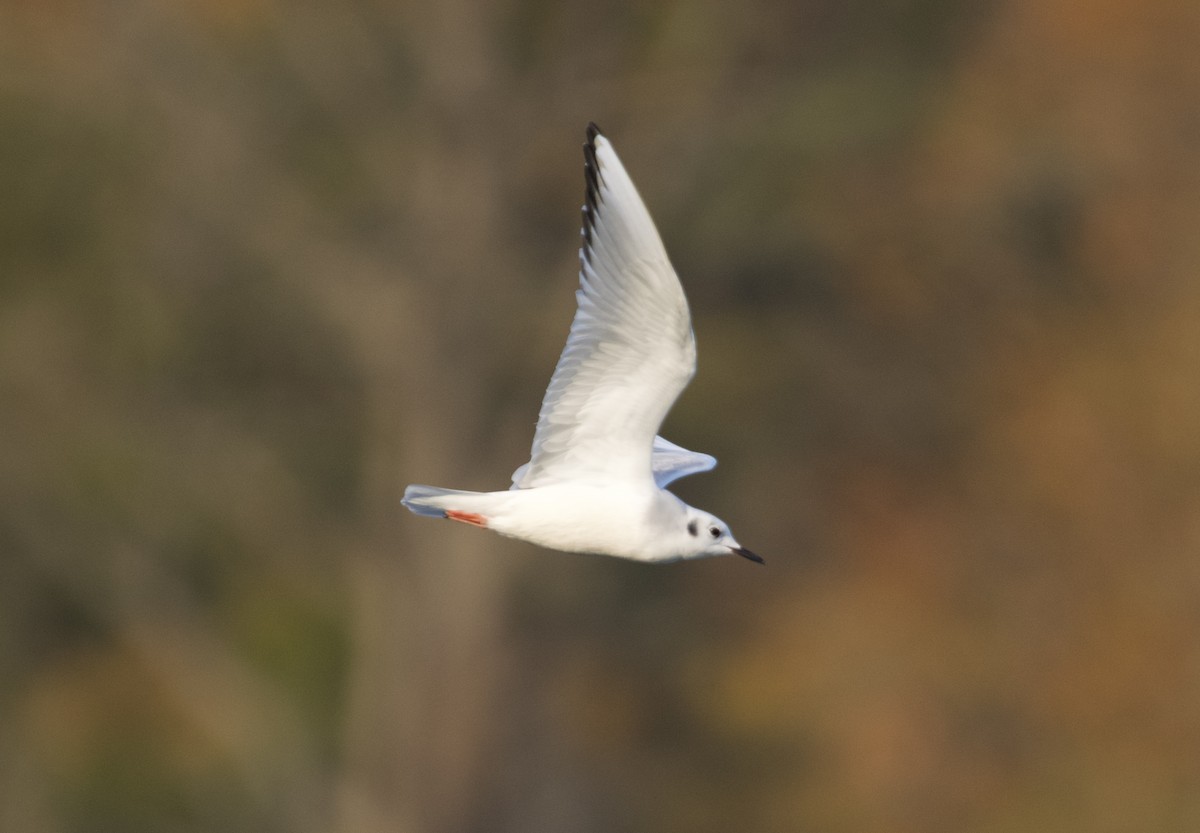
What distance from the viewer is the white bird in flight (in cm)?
556

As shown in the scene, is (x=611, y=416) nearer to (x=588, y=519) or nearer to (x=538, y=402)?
(x=588, y=519)

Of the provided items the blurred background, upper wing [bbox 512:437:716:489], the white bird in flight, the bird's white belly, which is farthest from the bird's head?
the blurred background

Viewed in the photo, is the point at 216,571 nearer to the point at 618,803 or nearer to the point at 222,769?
the point at 222,769

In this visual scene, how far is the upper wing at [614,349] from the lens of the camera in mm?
5516

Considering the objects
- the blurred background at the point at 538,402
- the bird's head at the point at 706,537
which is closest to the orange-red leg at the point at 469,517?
the bird's head at the point at 706,537

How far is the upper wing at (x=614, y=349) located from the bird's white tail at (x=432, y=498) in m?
0.19

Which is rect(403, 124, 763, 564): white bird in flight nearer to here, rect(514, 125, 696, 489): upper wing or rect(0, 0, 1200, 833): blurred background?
rect(514, 125, 696, 489): upper wing

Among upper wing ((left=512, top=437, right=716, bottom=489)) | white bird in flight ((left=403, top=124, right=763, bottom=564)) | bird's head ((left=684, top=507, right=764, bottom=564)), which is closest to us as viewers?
white bird in flight ((left=403, top=124, right=763, bottom=564))

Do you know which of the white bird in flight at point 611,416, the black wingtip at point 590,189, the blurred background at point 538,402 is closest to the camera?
the black wingtip at point 590,189

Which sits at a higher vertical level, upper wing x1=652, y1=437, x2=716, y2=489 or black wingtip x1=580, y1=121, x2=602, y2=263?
black wingtip x1=580, y1=121, x2=602, y2=263

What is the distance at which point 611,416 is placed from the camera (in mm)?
5816

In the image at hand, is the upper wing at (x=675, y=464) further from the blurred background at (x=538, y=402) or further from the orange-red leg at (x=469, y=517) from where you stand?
the blurred background at (x=538, y=402)

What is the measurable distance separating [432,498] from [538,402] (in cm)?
575

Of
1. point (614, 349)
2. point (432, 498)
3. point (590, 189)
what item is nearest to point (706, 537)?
point (614, 349)
